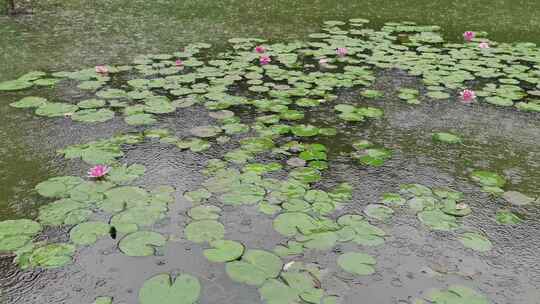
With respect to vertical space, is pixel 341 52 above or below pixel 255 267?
above

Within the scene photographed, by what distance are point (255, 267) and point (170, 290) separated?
0.33m

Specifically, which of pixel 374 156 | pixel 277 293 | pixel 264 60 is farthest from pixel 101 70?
pixel 277 293

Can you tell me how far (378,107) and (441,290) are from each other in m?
1.81

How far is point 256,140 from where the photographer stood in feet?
9.21

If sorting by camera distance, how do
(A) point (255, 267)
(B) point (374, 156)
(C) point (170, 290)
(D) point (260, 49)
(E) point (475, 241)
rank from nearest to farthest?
(C) point (170, 290)
(A) point (255, 267)
(E) point (475, 241)
(B) point (374, 156)
(D) point (260, 49)

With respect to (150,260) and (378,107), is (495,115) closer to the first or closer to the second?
(378,107)

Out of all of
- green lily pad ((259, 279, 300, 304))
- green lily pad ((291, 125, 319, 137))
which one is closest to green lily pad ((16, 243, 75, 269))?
green lily pad ((259, 279, 300, 304))

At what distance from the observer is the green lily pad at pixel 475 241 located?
2006 millimetres

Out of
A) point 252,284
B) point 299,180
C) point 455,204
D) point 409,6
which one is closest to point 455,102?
point 455,204

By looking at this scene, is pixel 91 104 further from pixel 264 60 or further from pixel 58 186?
pixel 264 60

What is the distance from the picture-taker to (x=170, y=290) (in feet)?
5.55

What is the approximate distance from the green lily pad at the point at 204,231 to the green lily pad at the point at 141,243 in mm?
114

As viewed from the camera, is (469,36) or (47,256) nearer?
(47,256)

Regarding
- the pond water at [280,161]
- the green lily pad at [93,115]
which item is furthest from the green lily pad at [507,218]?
the green lily pad at [93,115]
